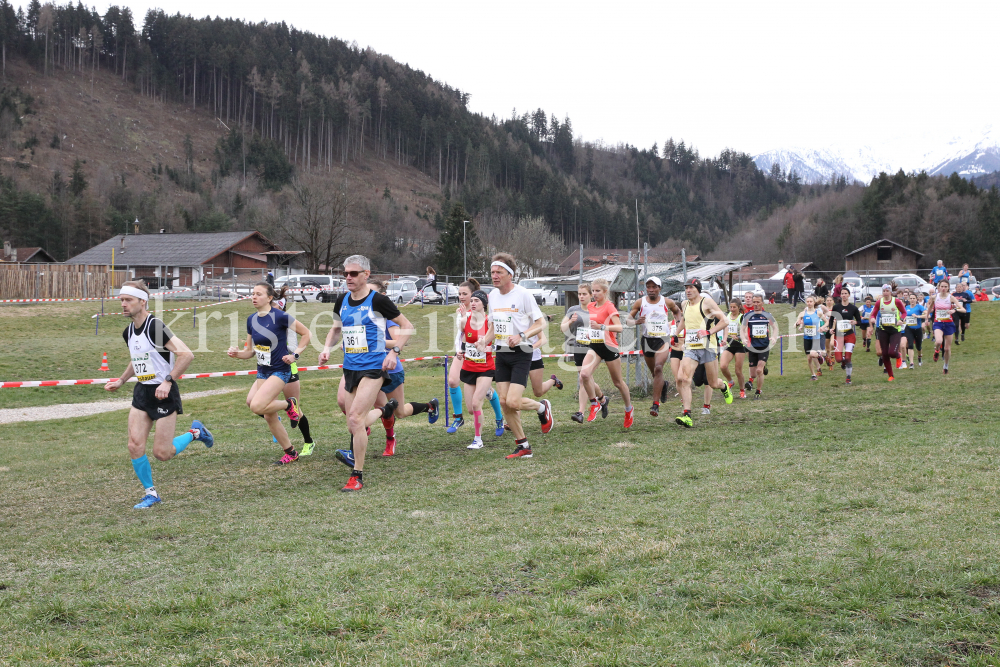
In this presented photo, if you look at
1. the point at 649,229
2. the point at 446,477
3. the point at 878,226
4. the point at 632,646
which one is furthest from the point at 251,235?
the point at 649,229

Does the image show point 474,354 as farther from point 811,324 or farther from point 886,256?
point 886,256

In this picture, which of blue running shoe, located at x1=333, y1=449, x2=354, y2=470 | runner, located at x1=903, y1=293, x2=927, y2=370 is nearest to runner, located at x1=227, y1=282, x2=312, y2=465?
blue running shoe, located at x1=333, y1=449, x2=354, y2=470

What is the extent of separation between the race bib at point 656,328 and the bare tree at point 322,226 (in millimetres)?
63421

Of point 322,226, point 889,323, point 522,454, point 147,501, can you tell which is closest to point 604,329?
point 522,454

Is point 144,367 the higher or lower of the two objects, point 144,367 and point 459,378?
the higher

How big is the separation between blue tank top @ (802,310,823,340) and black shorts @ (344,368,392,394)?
11.6 meters

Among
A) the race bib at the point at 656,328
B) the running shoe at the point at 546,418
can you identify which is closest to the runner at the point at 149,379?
the running shoe at the point at 546,418

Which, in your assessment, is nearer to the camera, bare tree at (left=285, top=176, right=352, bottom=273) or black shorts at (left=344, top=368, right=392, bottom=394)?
black shorts at (left=344, top=368, right=392, bottom=394)

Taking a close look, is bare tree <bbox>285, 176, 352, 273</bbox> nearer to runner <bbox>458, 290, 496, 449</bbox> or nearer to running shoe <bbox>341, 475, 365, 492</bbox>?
runner <bbox>458, 290, 496, 449</bbox>

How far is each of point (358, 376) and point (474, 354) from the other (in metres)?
2.46

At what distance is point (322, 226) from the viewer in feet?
251

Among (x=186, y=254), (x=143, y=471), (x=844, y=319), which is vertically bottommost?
(x=143, y=471)

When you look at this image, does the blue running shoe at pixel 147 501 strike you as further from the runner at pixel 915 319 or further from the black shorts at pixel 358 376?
the runner at pixel 915 319

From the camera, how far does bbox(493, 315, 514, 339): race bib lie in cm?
934
